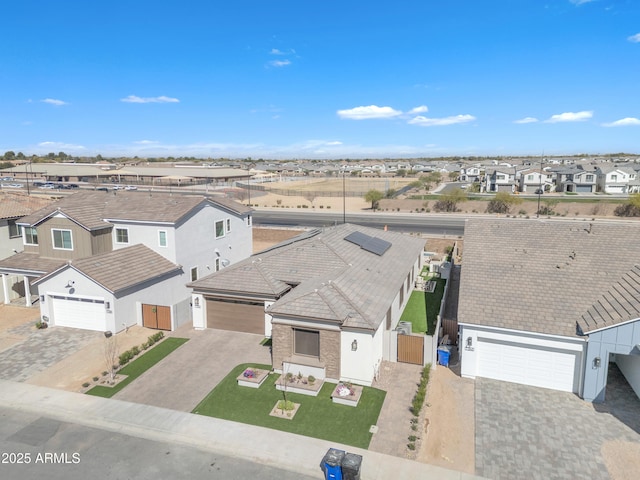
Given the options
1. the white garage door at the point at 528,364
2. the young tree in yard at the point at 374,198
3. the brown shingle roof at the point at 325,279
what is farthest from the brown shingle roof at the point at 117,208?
the young tree in yard at the point at 374,198

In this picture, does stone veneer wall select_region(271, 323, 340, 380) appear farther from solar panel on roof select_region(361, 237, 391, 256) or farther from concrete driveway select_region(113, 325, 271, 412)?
solar panel on roof select_region(361, 237, 391, 256)

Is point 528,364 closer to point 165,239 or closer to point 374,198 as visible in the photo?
point 165,239

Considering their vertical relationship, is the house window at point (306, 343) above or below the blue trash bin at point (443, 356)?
above

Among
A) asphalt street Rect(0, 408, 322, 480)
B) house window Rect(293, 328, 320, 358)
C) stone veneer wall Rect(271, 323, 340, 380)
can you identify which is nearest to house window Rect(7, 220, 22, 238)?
asphalt street Rect(0, 408, 322, 480)

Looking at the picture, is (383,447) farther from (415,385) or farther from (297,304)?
(297,304)

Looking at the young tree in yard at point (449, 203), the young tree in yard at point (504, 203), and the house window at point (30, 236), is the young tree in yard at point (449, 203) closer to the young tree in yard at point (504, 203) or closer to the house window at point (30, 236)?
the young tree in yard at point (504, 203)

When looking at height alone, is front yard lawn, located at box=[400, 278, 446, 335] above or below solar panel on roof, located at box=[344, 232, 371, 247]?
below
